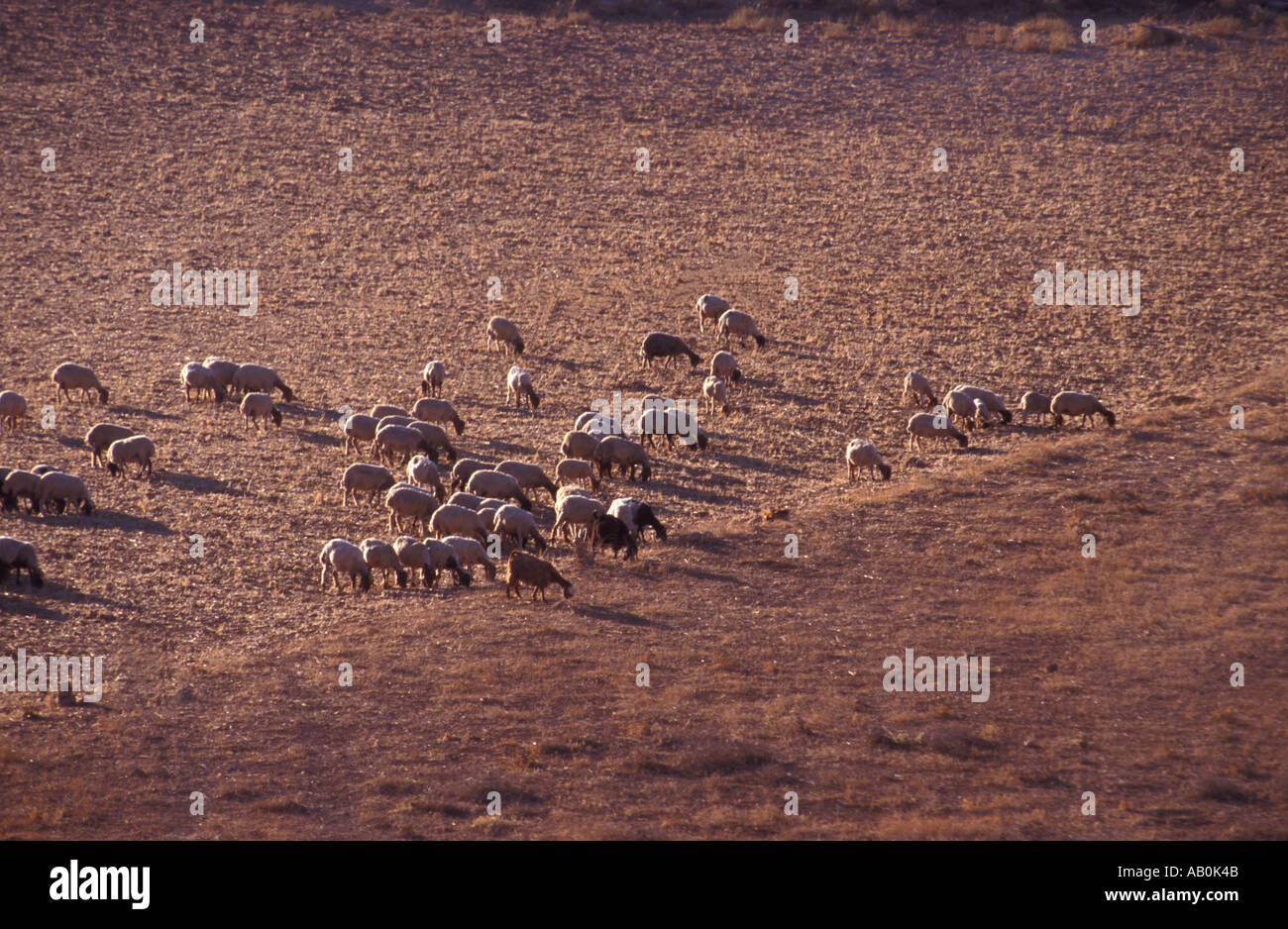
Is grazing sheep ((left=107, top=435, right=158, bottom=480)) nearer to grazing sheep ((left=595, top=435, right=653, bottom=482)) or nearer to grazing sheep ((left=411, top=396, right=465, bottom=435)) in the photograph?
grazing sheep ((left=411, top=396, right=465, bottom=435))

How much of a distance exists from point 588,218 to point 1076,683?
28025 mm

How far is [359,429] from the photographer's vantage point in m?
23.3

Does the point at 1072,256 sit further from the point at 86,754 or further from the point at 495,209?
the point at 86,754

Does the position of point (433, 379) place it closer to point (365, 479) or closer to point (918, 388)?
point (365, 479)

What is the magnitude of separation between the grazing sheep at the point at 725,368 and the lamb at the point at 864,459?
5345 mm

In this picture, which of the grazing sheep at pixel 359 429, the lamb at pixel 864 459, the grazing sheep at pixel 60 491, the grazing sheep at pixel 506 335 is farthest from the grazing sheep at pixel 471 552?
the grazing sheep at pixel 506 335

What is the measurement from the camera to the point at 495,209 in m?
41.8

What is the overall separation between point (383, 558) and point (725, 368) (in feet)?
38.1

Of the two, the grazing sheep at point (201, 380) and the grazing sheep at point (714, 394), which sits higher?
the grazing sheep at point (201, 380)

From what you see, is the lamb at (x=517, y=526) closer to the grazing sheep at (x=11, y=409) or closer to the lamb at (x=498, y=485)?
the lamb at (x=498, y=485)

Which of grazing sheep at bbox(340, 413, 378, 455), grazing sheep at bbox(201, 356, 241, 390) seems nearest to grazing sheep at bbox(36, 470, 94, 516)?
grazing sheep at bbox(340, 413, 378, 455)

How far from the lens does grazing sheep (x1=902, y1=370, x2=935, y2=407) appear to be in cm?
2598

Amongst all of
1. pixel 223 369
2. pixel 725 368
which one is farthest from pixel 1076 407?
pixel 223 369

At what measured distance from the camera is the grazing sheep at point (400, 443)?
2242 centimetres
